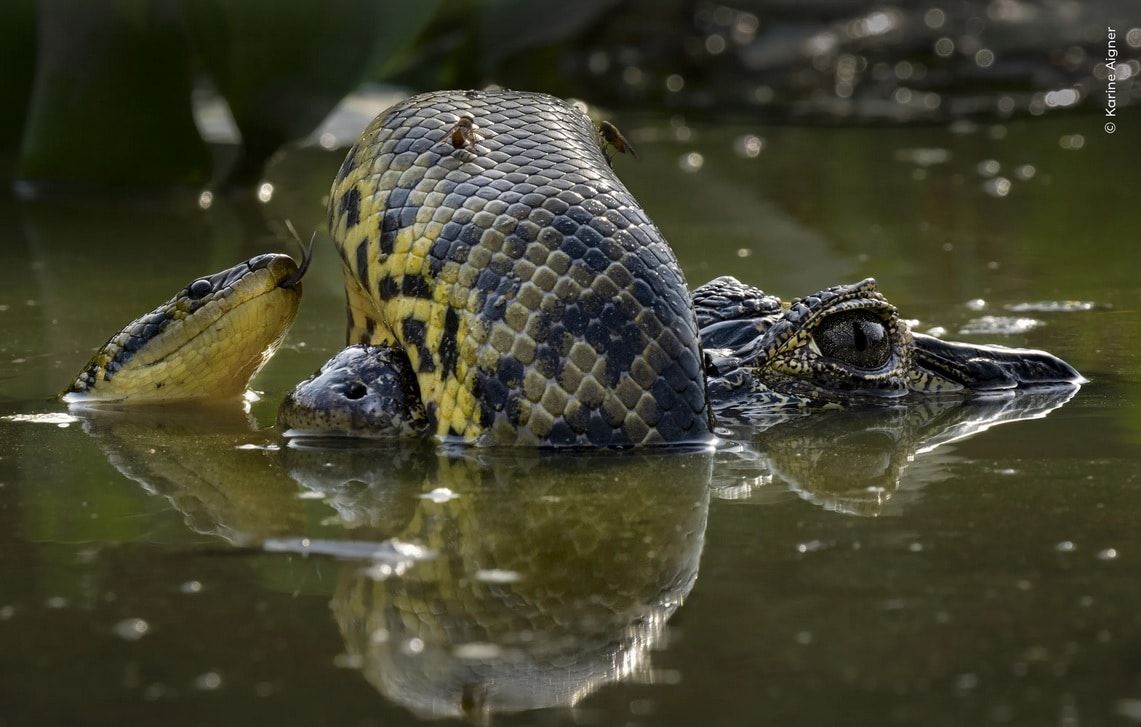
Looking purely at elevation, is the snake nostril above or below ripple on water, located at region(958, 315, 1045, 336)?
above

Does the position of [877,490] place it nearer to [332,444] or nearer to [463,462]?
[463,462]

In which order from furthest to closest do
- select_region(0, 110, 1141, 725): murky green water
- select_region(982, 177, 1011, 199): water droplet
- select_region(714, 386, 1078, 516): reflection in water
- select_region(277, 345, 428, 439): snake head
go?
select_region(982, 177, 1011, 199): water droplet → select_region(277, 345, 428, 439): snake head → select_region(714, 386, 1078, 516): reflection in water → select_region(0, 110, 1141, 725): murky green water

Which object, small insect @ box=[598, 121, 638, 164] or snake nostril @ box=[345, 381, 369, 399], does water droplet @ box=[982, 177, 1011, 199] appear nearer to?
small insect @ box=[598, 121, 638, 164]

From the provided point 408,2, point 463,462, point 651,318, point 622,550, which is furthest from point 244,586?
point 408,2

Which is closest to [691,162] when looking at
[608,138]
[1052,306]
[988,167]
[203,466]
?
[988,167]

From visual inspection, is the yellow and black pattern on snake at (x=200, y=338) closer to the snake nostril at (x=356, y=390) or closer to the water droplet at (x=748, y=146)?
the snake nostril at (x=356, y=390)

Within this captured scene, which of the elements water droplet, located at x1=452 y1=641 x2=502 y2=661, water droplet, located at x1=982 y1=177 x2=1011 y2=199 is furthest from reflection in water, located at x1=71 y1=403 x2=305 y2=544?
water droplet, located at x1=982 y1=177 x2=1011 y2=199

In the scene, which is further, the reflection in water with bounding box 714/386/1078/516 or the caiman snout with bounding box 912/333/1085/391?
the caiman snout with bounding box 912/333/1085/391
